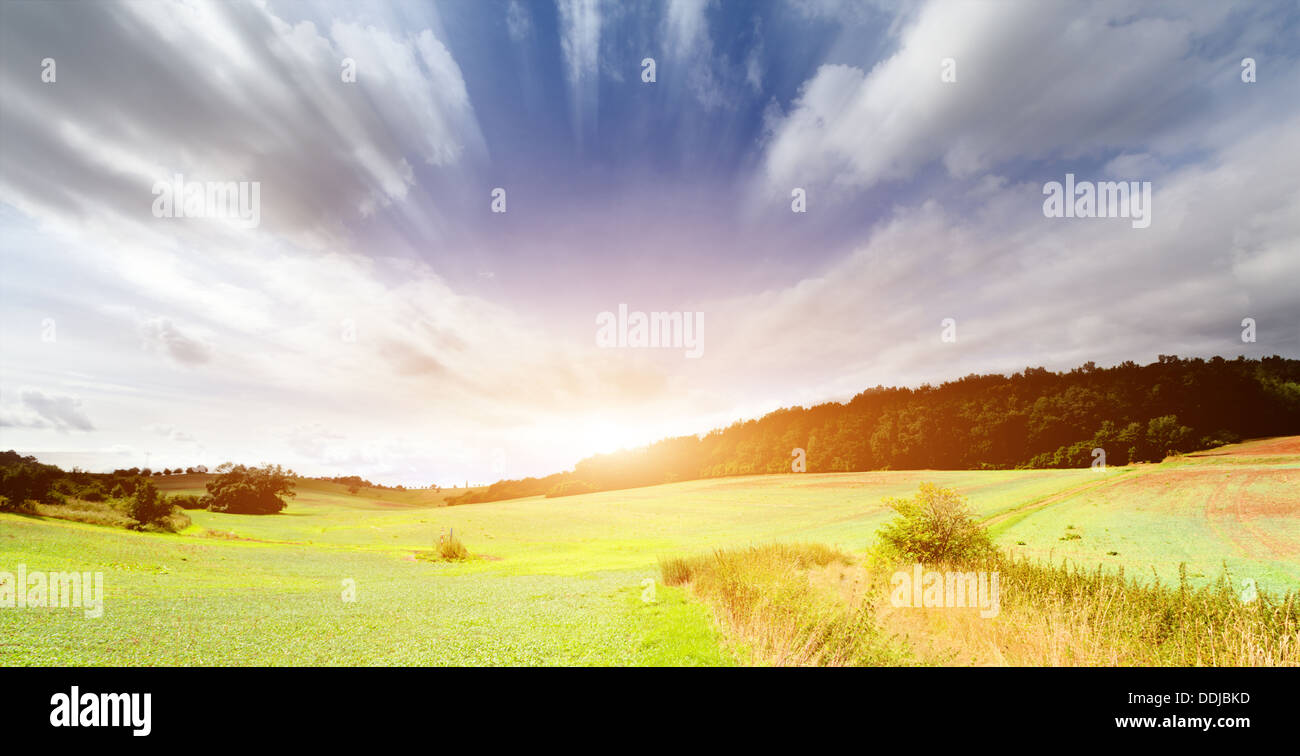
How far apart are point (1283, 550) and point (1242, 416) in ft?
283

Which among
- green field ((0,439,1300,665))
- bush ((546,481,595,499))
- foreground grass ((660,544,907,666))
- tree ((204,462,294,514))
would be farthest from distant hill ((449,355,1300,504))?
foreground grass ((660,544,907,666))

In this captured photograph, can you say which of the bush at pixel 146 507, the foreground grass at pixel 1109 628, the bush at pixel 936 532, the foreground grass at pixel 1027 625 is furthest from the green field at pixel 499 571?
the bush at pixel 936 532

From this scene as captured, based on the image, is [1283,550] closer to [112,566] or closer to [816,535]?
[816,535]

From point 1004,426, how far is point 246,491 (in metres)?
133

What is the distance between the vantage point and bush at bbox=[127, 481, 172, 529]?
111 ft

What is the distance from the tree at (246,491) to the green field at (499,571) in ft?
42.7

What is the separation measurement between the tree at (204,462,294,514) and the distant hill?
54928mm

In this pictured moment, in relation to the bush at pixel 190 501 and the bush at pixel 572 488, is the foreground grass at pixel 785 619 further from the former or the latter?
the bush at pixel 572 488

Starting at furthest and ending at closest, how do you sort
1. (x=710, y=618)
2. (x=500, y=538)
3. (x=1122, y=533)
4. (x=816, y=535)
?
1. (x=500, y=538)
2. (x=816, y=535)
3. (x=1122, y=533)
4. (x=710, y=618)

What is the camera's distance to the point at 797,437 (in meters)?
111

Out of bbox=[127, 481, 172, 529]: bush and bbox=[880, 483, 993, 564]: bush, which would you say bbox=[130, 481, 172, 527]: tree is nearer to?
bbox=[127, 481, 172, 529]: bush

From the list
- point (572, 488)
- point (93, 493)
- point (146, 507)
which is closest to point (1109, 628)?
point (146, 507)

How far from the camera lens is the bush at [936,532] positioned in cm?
1955
